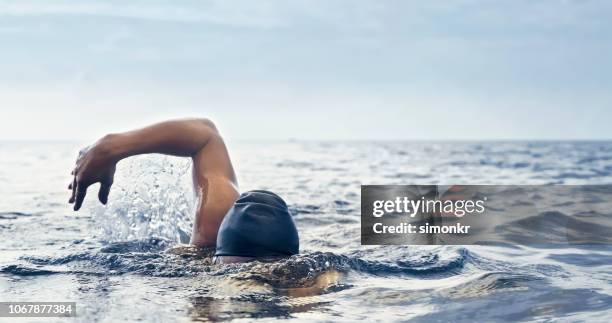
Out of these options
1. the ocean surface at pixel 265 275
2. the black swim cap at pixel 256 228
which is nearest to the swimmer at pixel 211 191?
the black swim cap at pixel 256 228

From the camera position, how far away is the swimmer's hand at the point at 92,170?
4297 millimetres

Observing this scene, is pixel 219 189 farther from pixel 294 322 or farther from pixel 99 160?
pixel 294 322

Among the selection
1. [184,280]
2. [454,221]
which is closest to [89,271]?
[184,280]

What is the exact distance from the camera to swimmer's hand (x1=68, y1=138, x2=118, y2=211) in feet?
14.1

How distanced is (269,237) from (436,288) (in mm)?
1103

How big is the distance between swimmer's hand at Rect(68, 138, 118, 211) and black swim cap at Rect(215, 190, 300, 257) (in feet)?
2.74

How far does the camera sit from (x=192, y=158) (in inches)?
193

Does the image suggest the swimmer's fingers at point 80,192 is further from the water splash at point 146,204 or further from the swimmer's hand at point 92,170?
the water splash at point 146,204

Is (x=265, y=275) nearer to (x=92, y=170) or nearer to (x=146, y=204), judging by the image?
(x=92, y=170)

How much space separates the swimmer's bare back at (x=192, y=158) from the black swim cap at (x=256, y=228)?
1.50 ft

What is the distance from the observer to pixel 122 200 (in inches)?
268

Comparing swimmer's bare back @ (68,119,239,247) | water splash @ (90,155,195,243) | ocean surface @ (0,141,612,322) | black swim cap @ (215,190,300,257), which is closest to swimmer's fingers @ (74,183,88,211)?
swimmer's bare back @ (68,119,239,247)

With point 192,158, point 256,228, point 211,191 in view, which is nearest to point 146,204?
point 192,158

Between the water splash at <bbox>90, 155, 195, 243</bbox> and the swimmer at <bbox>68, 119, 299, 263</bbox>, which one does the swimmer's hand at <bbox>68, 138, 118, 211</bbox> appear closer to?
the swimmer at <bbox>68, 119, 299, 263</bbox>
